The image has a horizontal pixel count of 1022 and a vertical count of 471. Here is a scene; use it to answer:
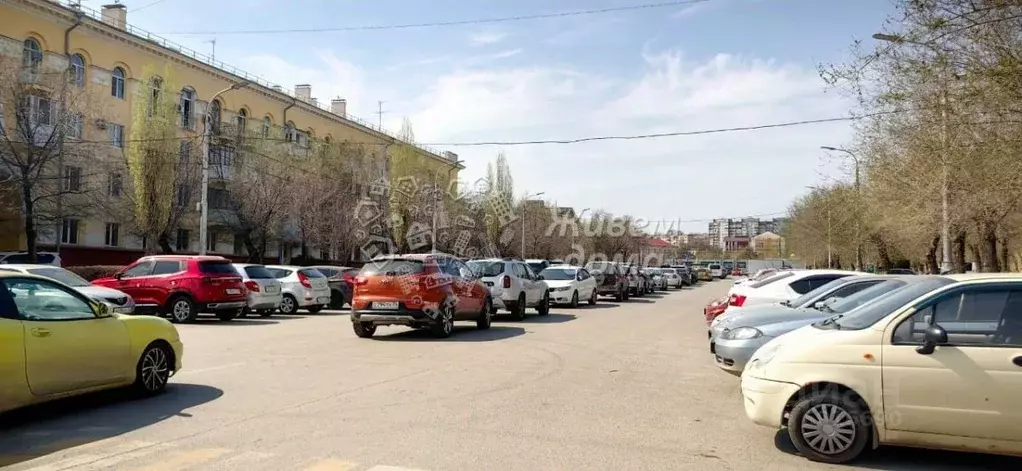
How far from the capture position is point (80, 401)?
26.0 feet

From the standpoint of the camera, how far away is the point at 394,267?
46.2ft

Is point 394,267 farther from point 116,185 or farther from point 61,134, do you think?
point 116,185

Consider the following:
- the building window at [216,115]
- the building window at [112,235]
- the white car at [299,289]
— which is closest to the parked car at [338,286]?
the white car at [299,289]

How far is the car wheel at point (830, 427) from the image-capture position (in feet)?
18.8

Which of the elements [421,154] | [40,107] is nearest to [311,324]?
[40,107]

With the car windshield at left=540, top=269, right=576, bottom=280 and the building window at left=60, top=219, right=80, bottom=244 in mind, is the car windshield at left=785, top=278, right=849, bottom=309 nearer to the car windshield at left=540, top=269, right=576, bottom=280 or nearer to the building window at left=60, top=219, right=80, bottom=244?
the car windshield at left=540, top=269, right=576, bottom=280

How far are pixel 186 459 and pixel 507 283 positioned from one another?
44.8 ft

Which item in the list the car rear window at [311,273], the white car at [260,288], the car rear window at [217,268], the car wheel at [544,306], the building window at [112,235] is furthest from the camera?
the building window at [112,235]

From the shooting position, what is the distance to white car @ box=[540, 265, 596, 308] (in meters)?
25.6

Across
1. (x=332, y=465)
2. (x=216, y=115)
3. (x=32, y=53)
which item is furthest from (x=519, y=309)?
(x=216, y=115)

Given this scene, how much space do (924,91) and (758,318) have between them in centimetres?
959

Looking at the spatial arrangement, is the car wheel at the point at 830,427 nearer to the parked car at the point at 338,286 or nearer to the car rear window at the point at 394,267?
the car rear window at the point at 394,267

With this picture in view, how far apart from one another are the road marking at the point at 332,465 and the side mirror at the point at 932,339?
4.40 metres

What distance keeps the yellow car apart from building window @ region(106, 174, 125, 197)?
32.0 metres
